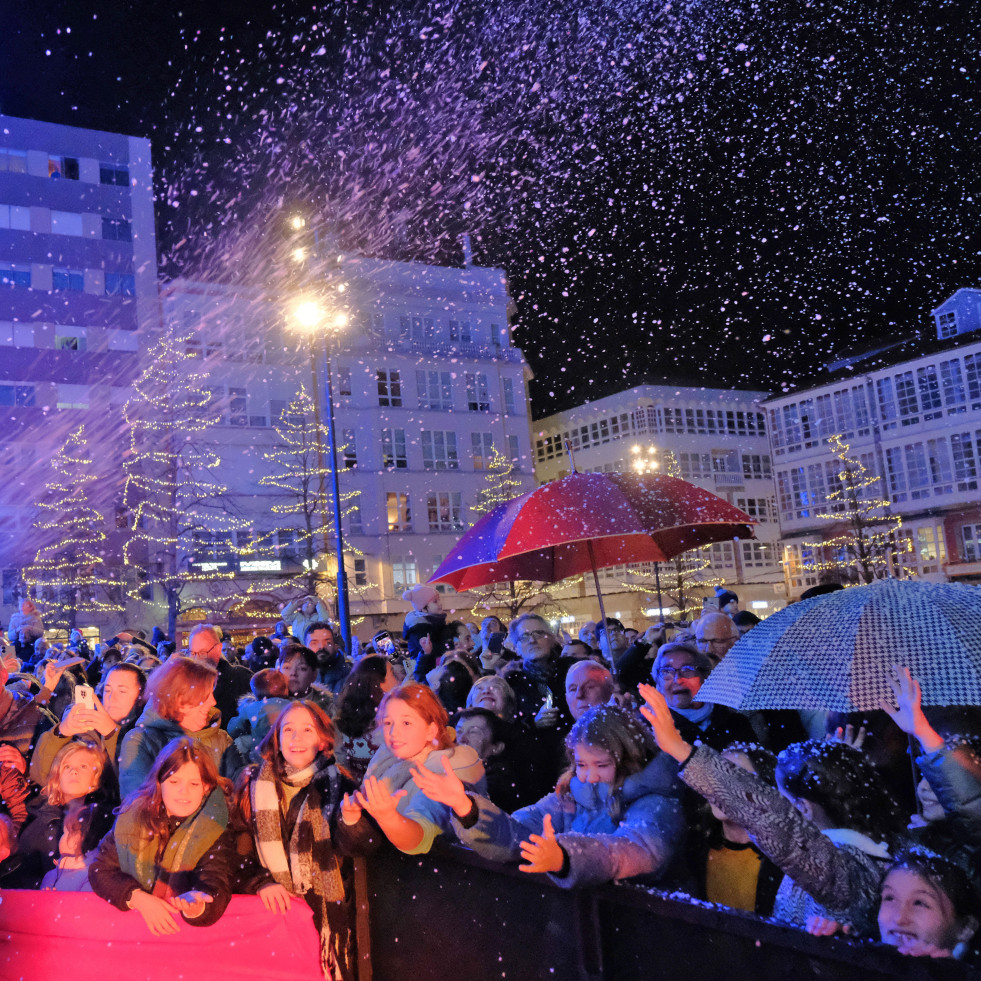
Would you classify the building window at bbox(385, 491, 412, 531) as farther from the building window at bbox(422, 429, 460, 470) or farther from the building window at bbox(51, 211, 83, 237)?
the building window at bbox(51, 211, 83, 237)

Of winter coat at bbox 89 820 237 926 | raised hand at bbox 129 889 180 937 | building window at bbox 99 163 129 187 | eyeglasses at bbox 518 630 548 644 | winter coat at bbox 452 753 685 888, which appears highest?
building window at bbox 99 163 129 187

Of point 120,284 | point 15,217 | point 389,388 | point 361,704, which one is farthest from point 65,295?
point 361,704

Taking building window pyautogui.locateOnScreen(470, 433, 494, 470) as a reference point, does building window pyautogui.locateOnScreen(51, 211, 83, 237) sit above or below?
above

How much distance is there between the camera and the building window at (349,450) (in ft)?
127

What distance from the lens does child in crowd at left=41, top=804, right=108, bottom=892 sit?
412 cm

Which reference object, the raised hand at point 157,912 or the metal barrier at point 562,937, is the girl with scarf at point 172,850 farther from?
the metal barrier at point 562,937

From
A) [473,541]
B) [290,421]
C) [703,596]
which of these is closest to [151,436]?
[290,421]

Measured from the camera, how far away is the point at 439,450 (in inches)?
1614

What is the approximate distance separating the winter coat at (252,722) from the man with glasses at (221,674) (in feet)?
4.36

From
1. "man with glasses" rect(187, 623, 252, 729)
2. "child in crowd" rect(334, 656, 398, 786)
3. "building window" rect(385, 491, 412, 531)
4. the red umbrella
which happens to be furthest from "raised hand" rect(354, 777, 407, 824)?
"building window" rect(385, 491, 412, 531)

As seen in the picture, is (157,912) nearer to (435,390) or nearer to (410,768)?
(410,768)

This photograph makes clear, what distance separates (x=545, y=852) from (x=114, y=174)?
40.6 m

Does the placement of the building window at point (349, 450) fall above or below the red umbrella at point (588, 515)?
above

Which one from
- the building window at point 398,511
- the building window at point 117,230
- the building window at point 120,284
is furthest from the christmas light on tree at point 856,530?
the building window at point 117,230
